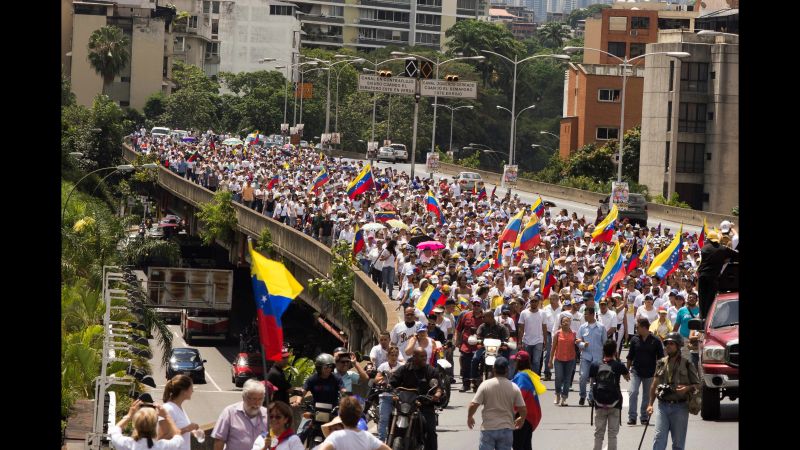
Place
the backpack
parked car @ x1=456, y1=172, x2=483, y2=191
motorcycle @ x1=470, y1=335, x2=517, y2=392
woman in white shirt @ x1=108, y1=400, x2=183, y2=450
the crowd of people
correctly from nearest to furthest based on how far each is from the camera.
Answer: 1. woman in white shirt @ x1=108, y1=400, x2=183, y2=450
2. the backpack
3. the crowd of people
4. motorcycle @ x1=470, y1=335, x2=517, y2=392
5. parked car @ x1=456, y1=172, x2=483, y2=191

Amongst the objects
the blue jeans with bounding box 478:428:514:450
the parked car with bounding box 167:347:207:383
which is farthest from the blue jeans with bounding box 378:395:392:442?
the parked car with bounding box 167:347:207:383

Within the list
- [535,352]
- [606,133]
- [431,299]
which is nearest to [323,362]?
[535,352]

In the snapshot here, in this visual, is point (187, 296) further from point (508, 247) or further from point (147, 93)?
point (147, 93)

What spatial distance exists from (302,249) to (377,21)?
14987 centimetres

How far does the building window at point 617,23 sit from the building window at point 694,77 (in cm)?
4022

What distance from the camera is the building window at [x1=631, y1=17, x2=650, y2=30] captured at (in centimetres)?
12012

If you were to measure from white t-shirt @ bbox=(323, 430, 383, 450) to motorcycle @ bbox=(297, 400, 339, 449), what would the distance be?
372 centimetres

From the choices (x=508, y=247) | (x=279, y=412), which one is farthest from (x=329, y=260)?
(x=279, y=412)

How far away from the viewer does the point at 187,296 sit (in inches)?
2216

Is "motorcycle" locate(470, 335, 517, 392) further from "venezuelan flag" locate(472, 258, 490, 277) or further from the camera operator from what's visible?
"venezuelan flag" locate(472, 258, 490, 277)

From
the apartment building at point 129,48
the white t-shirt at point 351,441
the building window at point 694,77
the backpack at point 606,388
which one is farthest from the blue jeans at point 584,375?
the apartment building at point 129,48

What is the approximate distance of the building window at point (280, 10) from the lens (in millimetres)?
166750
